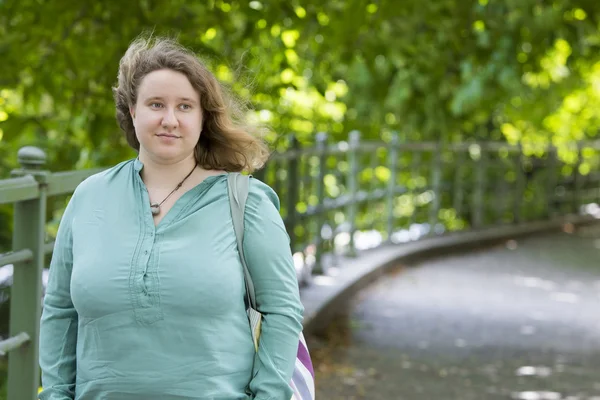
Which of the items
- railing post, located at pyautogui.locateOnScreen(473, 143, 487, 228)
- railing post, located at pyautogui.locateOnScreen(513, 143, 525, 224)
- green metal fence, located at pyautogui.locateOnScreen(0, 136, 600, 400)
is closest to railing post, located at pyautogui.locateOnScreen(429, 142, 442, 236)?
green metal fence, located at pyautogui.locateOnScreen(0, 136, 600, 400)

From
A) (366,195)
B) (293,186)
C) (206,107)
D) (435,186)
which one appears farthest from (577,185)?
(206,107)

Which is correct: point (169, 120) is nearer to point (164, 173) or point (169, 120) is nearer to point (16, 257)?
point (164, 173)

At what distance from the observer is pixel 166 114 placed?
2545 millimetres

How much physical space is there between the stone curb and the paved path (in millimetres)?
144

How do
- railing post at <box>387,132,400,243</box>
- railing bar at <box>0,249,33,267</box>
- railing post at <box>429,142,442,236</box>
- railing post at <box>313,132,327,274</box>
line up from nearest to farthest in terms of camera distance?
railing bar at <box>0,249,33,267</box> < railing post at <box>313,132,327,274</box> < railing post at <box>387,132,400,243</box> < railing post at <box>429,142,442,236</box>

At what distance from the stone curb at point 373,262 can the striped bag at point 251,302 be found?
5417mm

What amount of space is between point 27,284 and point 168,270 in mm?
1869

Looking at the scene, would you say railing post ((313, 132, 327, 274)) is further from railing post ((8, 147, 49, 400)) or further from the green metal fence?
railing post ((8, 147, 49, 400))

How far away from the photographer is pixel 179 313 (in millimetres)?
2451

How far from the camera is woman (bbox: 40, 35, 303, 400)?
246cm

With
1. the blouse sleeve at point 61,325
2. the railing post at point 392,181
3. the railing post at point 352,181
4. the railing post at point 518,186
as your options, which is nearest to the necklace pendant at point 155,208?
the blouse sleeve at point 61,325

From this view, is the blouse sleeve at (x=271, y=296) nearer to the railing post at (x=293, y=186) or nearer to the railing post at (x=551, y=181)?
the railing post at (x=293, y=186)

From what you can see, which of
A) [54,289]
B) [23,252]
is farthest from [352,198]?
[54,289]

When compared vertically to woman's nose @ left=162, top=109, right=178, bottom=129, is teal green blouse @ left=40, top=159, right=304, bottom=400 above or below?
below
